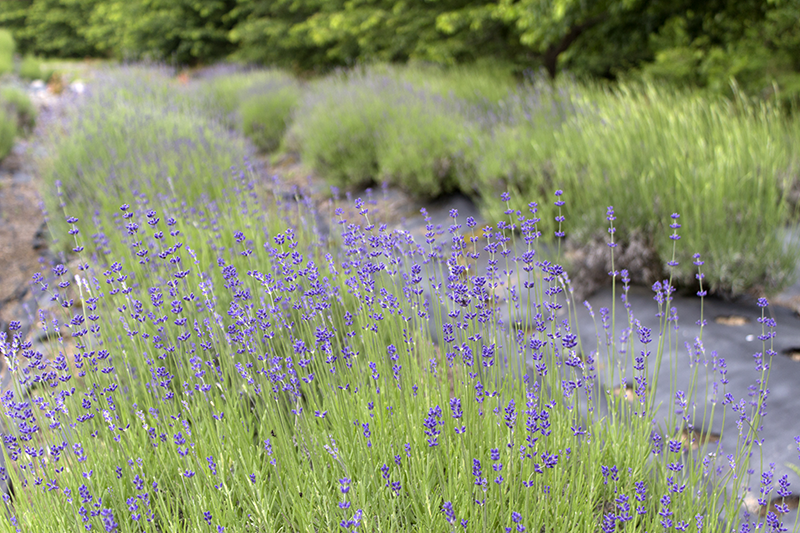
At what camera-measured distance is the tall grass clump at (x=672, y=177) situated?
3307 mm

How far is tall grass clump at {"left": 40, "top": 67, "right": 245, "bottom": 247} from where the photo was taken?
15.5 ft

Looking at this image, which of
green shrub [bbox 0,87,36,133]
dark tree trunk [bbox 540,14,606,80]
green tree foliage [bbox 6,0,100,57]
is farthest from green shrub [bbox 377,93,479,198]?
green tree foliage [bbox 6,0,100,57]

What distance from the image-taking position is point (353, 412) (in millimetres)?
1982

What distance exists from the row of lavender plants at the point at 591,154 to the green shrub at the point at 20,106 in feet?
21.3

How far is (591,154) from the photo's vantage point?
404cm

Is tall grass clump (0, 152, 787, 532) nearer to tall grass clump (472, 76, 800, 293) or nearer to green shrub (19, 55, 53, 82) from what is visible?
tall grass clump (472, 76, 800, 293)

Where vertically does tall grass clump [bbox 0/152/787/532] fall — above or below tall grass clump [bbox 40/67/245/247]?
below

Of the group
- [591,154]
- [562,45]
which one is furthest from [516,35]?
[591,154]

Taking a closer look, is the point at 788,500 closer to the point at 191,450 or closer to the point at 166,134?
the point at 191,450

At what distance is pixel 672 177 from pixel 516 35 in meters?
5.56

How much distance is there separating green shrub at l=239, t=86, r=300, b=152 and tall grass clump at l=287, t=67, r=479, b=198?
3.50 feet

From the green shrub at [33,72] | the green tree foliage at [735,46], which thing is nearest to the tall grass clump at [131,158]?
the green tree foliage at [735,46]

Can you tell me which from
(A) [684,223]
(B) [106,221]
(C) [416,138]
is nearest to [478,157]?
(C) [416,138]

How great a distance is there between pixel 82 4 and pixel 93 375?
22622mm
